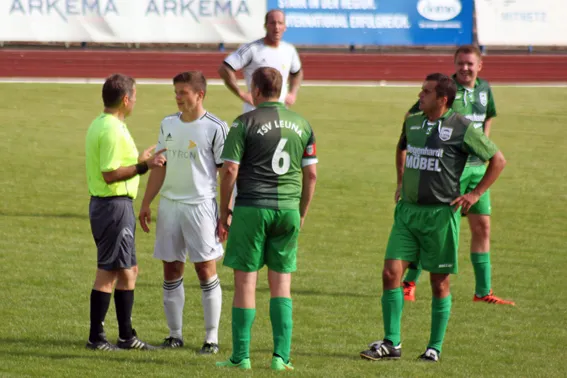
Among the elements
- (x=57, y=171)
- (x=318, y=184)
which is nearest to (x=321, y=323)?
(x=318, y=184)

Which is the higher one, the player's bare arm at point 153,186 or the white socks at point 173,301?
the player's bare arm at point 153,186

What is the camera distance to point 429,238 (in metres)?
7.21

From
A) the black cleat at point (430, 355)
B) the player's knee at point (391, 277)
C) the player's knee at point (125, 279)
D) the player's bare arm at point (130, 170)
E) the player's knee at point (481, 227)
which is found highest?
the player's bare arm at point (130, 170)

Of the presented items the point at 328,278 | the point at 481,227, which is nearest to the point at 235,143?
the point at 481,227

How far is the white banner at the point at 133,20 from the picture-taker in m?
30.9

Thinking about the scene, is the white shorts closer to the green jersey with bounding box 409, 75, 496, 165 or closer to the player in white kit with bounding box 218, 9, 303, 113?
the green jersey with bounding box 409, 75, 496, 165

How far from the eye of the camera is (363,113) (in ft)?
78.2

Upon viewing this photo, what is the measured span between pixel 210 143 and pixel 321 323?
2.04 meters

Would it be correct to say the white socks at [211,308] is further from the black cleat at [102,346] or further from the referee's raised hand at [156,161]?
the referee's raised hand at [156,161]

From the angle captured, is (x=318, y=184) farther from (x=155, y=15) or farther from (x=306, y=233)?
(x=155, y=15)

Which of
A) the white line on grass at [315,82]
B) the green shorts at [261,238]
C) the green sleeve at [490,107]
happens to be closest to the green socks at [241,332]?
the green shorts at [261,238]

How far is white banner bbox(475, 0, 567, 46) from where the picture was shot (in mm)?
31844

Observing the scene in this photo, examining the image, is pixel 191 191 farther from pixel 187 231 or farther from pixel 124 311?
pixel 124 311

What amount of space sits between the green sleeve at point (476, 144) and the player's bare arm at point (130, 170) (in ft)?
7.05
